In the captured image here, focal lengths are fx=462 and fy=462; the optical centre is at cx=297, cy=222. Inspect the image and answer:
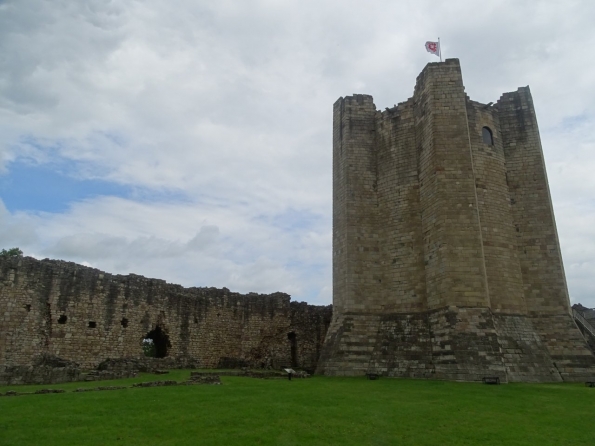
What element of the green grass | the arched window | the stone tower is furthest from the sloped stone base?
the arched window

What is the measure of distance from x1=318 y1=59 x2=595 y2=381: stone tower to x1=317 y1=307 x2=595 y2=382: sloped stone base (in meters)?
0.04

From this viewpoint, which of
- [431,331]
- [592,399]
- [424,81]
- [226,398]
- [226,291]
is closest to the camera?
[226,398]

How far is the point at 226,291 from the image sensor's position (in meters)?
25.1

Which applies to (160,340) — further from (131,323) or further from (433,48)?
(433,48)

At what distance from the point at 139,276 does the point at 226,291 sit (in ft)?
17.1

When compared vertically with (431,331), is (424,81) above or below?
above

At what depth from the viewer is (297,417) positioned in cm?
913

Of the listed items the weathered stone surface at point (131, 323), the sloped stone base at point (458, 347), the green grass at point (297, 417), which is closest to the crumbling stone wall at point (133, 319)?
the weathered stone surface at point (131, 323)

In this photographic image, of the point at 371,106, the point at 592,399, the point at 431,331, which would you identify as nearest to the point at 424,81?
the point at 371,106

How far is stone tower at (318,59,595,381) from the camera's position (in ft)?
54.7

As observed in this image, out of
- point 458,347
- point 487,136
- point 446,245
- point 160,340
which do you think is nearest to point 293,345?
Answer: point 160,340

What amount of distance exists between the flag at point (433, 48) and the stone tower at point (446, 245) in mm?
1972

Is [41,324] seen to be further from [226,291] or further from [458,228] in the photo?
[458,228]

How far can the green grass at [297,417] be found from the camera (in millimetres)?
7684
